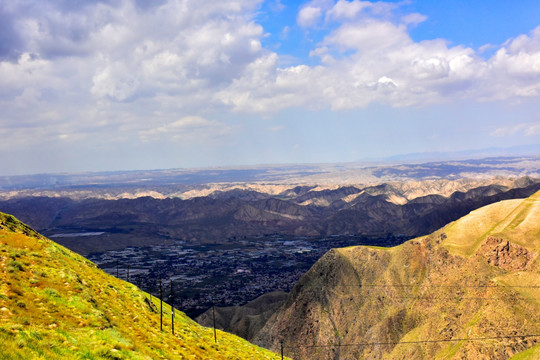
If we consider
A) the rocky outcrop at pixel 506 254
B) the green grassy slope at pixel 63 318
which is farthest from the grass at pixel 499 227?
the green grassy slope at pixel 63 318

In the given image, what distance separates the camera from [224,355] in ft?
118

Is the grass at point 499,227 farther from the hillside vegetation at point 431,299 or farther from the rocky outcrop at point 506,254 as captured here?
the rocky outcrop at point 506,254

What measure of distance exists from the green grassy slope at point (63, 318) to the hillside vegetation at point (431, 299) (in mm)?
71548

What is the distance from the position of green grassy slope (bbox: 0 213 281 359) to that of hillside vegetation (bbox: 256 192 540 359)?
71548 mm

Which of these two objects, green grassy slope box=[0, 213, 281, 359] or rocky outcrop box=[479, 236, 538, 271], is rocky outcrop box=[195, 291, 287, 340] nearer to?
rocky outcrop box=[479, 236, 538, 271]

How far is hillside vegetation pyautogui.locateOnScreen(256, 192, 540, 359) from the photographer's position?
277 ft

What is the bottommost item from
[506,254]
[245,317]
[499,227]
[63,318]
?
[245,317]

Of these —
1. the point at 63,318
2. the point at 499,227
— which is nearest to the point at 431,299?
the point at 499,227

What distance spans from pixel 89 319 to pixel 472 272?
4252 inches

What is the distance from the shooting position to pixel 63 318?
68.7ft

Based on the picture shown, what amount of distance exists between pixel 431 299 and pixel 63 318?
346 feet

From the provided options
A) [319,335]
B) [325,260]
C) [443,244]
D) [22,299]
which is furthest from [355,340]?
[22,299]

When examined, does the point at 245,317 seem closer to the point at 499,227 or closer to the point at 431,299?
the point at 431,299

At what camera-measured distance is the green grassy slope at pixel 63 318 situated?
53.4ft
